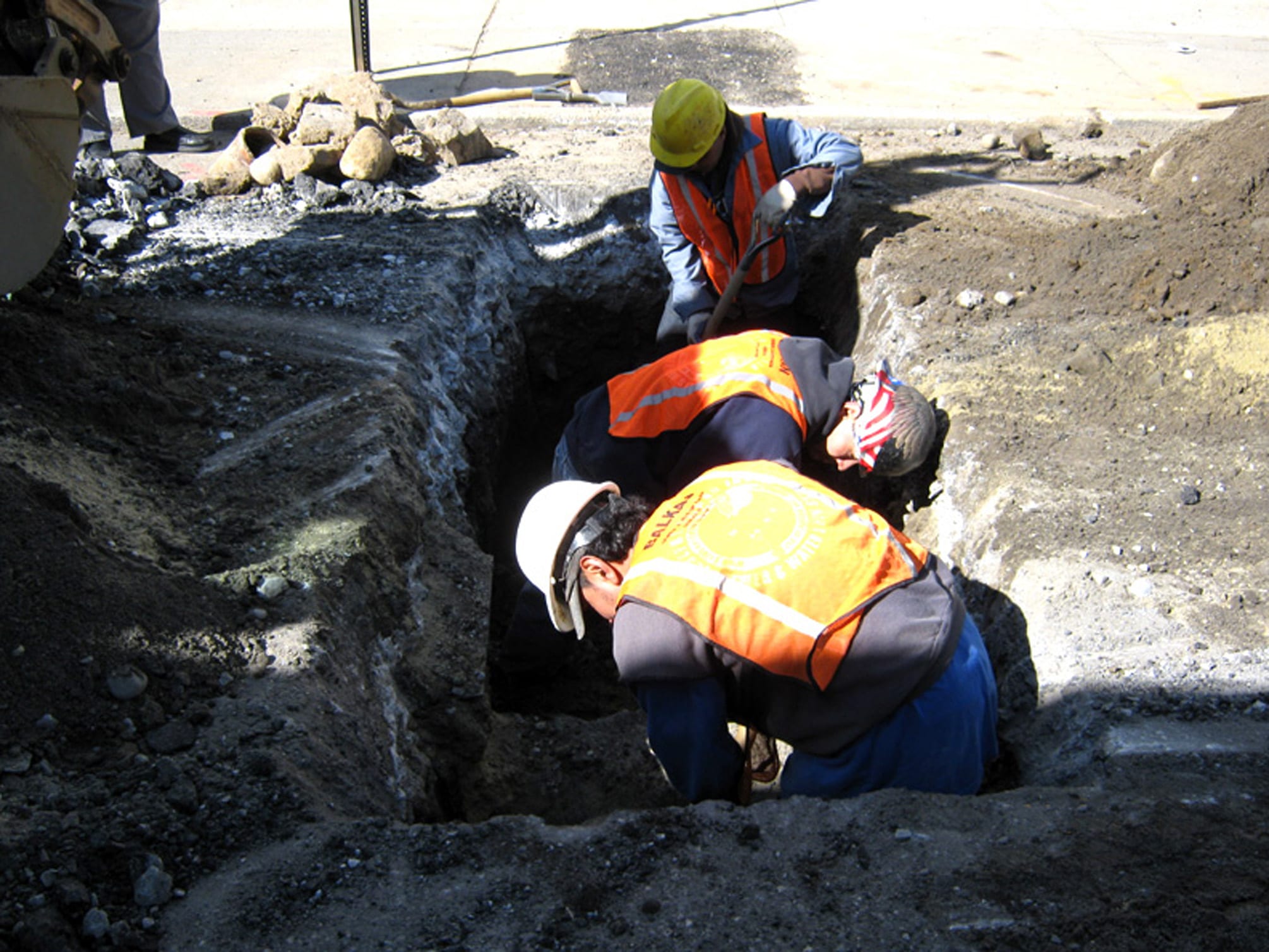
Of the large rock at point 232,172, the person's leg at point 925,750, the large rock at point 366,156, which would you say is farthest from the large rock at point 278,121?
the person's leg at point 925,750

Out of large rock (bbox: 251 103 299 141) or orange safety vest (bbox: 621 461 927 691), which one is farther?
large rock (bbox: 251 103 299 141)

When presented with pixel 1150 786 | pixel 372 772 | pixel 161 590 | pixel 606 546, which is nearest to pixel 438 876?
pixel 372 772

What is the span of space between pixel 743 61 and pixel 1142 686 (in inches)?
268

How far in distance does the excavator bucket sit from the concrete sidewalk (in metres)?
3.98

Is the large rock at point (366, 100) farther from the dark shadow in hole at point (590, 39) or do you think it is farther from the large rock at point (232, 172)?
the dark shadow in hole at point (590, 39)

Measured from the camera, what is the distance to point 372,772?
2.68 metres

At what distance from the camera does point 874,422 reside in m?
A: 3.60

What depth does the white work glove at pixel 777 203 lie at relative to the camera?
452 centimetres

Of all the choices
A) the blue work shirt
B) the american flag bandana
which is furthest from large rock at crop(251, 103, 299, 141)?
the american flag bandana

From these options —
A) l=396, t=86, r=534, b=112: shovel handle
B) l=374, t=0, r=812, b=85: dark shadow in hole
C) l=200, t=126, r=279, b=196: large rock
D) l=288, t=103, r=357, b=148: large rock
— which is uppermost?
l=288, t=103, r=357, b=148: large rock

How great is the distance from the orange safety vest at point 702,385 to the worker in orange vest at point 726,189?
3.91 feet

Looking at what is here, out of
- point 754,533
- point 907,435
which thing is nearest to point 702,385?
point 907,435

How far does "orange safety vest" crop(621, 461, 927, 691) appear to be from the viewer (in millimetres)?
2338

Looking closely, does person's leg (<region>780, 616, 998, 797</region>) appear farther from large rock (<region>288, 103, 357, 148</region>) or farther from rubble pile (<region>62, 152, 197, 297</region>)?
large rock (<region>288, 103, 357, 148</region>)
